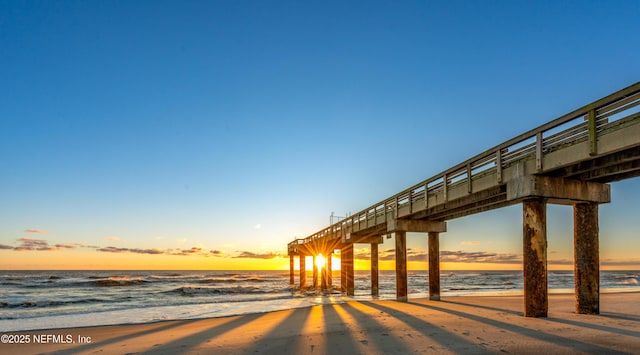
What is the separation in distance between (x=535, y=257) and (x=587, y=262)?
5.82 ft

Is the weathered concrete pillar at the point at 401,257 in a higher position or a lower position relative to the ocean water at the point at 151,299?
higher

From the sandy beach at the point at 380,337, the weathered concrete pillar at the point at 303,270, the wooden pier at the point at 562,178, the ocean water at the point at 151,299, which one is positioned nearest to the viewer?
the sandy beach at the point at 380,337

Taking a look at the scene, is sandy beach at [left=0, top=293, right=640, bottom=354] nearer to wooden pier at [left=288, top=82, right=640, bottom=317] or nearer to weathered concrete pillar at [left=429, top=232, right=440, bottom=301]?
wooden pier at [left=288, top=82, right=640, bottom=317]

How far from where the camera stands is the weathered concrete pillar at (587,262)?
37.7ft

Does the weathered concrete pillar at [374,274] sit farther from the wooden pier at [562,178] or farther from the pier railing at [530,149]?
the wooden pier at [562,178]

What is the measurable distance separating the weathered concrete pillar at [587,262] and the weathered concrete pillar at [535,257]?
4.25 feet

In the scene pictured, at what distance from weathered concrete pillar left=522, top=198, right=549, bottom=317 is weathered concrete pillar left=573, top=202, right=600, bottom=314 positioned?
4.25 feet

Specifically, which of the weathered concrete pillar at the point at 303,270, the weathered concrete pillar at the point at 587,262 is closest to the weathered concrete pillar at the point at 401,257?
the weathered concrete pillar at the point at 587,262

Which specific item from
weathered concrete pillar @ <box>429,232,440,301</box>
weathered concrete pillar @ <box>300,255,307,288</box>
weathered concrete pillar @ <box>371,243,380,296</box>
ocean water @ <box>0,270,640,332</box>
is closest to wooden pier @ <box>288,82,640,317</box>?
weathered concrete pillar @ <box>429,232,440,301</box>

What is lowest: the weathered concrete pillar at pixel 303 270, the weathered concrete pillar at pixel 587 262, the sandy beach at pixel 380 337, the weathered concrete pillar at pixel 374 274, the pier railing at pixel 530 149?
the weathered concrete pillar at pixel 303 270

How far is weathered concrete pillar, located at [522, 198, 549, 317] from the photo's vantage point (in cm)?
1091

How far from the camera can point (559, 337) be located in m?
7.68

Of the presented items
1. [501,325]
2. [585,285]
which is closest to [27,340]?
[501,325]

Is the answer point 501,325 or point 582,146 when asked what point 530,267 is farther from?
point 582,146
